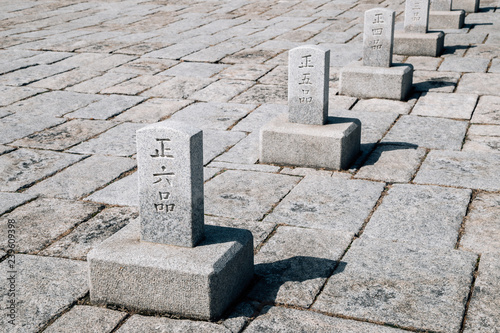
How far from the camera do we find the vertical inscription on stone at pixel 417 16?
8531mm

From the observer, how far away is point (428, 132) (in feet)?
19.3

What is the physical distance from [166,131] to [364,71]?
431cm

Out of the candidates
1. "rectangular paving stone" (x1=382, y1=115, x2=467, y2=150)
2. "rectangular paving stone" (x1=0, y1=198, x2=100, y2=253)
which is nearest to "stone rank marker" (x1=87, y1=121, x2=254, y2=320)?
"rectangular paving stone" (x1=0, y1=198, x2=100, y2=253)

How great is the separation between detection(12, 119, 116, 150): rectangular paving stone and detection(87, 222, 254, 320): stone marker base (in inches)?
108

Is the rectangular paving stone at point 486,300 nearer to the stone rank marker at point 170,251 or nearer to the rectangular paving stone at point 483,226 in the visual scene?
the rectangular paving stone at point 483,226

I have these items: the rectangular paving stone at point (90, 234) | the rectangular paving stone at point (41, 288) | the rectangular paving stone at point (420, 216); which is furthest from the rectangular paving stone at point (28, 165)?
the rectangular paving stone at point (420, 216)

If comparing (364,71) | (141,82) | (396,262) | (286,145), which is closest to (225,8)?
(141,82)

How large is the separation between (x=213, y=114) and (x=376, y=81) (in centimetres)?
189

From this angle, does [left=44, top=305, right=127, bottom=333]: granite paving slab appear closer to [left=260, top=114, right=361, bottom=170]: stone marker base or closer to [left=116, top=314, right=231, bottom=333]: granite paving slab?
[left=116, top=314, right=231, bottom=333]: granite paving slab

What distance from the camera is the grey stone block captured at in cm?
1048

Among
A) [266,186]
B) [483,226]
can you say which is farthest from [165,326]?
[483,226]

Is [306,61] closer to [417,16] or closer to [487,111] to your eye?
[487,111]

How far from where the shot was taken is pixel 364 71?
6.87 m

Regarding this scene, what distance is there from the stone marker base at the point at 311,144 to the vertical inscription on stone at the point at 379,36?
73.7 inches
